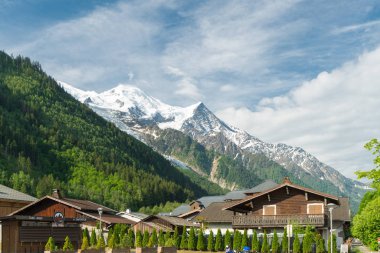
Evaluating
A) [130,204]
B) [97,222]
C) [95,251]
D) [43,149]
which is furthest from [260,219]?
[43,149]

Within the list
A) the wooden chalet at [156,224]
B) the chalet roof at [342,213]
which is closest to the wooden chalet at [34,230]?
the wooden chalet at [156,224]

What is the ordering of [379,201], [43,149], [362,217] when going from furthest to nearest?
1. [43,149]
2. [362,217]
3. [379,201]

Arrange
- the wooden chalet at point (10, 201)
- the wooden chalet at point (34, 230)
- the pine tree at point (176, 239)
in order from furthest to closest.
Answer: the wooden chalet at point (10, 201), the pine tree at point (176, 239), the wooden chalet at point (34, 230)

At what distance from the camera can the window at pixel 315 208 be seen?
56875mm

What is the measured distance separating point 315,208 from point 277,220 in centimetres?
426

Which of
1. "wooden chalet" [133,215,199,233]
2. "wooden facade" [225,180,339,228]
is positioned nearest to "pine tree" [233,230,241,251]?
"wooden facade" [225,180,339,228]

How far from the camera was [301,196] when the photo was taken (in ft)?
191

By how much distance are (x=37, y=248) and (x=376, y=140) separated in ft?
106

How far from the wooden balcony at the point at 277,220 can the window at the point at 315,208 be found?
2.97ft

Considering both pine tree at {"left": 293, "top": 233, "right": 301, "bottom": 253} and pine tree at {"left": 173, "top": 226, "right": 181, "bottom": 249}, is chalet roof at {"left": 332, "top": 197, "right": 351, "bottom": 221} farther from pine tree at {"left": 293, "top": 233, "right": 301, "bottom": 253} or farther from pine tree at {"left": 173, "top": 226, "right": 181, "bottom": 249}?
pine tree at {"left": 173, "top": 226, "right": 181, "bottom": 249}

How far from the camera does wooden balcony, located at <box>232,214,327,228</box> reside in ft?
182

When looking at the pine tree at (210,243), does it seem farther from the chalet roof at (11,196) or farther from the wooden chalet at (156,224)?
the chalet roof at (11,196)

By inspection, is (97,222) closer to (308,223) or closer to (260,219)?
(260,219)

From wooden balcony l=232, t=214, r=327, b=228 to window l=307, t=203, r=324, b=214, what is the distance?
906 millimetres
